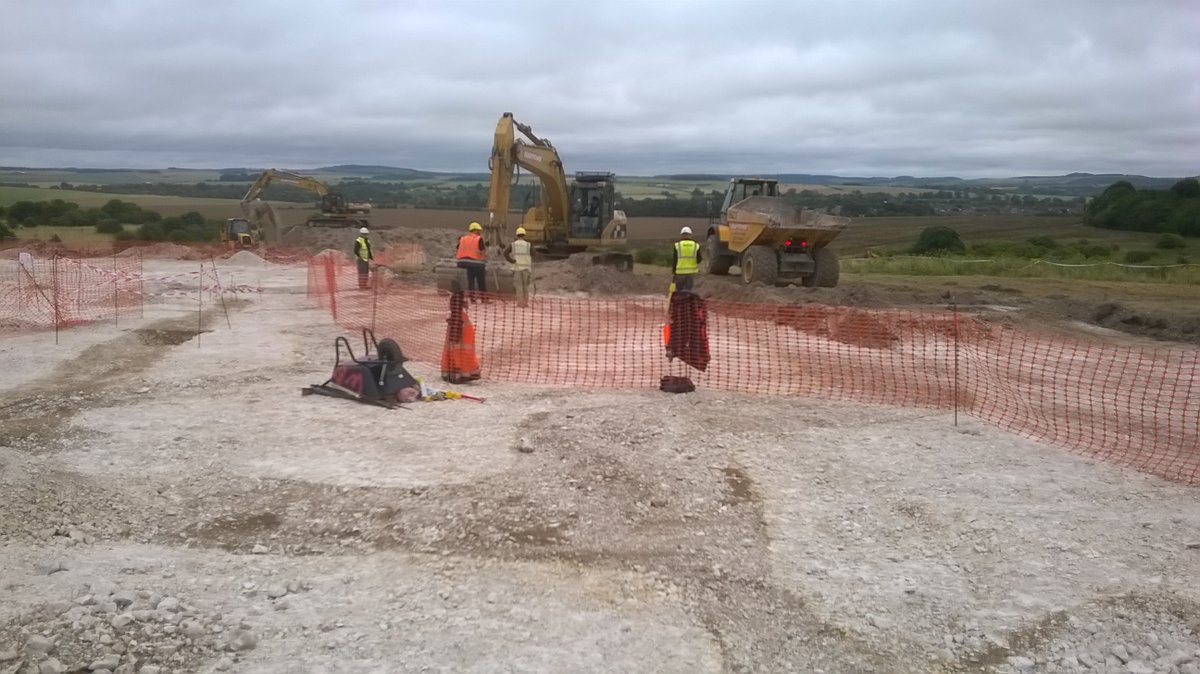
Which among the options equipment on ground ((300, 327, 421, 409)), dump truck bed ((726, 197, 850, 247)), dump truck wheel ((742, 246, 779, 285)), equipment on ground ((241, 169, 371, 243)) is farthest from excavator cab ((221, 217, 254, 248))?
equipment on ground ((300, 327, 421, 409))

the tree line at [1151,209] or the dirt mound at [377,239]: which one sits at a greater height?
the tree line at [1151,209]

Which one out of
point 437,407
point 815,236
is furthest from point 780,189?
point 437,407

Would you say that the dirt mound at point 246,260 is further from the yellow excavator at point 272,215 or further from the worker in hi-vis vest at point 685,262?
the worker in hi-vis vest at point 685,262

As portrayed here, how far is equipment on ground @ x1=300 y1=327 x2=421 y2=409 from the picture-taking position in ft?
30.8

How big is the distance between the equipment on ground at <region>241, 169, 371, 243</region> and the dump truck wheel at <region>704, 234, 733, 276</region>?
15.9 metres

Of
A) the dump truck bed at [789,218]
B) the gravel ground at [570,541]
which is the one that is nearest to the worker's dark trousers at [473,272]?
the gravel ground at [570,541]

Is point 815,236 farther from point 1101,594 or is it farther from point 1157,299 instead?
point 1101,594

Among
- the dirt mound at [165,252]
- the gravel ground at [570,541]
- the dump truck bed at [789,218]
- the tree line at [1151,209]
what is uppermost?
the tree line at [1151,209]

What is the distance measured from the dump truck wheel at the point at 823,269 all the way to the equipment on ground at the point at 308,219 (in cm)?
1873

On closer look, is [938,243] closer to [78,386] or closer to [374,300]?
[374,300]

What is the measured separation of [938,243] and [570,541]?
122ft

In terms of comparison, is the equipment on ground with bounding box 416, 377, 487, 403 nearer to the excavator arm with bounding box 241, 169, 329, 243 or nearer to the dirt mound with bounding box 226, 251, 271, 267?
the dirt mound with bounding box 226, 251, 271, 267

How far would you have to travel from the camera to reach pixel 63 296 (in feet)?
61.6

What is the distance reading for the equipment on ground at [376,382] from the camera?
9391 mm
